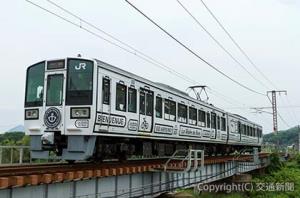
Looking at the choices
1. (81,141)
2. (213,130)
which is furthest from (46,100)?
(213,130)

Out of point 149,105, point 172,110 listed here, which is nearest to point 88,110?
point 149,105

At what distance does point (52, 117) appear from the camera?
1194 cm

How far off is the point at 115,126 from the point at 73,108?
136cm

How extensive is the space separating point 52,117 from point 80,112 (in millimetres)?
924

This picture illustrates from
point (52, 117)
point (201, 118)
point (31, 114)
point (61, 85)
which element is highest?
point (61, 85)

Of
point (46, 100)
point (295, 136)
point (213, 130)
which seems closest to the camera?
point (46, 100)

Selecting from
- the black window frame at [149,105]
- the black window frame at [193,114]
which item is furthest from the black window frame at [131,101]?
the black window frame at [193,114]

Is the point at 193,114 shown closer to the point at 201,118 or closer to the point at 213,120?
the point at 201,118

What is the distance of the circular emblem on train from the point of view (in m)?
11.8

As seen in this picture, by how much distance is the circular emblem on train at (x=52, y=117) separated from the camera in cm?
1183

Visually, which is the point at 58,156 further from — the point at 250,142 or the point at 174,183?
the point at 250,142

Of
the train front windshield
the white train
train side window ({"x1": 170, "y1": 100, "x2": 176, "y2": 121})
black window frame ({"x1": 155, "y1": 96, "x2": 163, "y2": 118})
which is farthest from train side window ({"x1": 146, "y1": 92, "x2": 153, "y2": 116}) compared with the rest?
the train front windshield

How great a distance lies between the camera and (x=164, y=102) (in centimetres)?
1619

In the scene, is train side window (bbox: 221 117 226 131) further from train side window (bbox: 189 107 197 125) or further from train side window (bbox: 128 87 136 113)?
train side window (bbox: 128 87 136 113)
